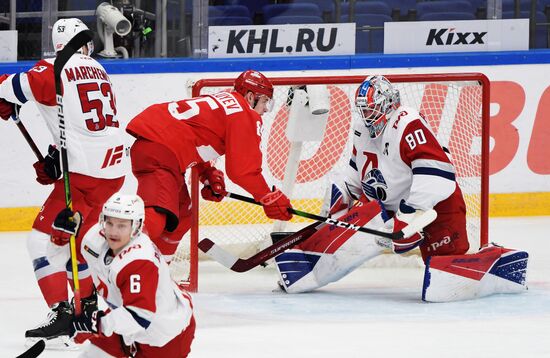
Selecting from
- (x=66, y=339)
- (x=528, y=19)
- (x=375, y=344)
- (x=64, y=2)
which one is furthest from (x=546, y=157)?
(x=66, y=339)

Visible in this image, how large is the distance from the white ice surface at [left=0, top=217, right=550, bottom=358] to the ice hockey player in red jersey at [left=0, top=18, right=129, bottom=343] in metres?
0.28

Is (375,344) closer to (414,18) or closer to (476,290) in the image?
(476,290)

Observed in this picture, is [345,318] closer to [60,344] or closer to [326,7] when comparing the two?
[60,344]

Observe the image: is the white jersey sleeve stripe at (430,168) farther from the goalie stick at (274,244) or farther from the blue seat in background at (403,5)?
the blue seat in background at (403,5)

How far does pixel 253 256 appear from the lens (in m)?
5.18

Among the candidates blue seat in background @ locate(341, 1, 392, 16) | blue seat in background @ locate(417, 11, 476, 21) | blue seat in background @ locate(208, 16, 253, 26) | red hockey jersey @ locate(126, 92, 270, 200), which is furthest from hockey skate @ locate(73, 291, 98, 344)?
blue seat in background @ locate(417, 11, 476, 21)

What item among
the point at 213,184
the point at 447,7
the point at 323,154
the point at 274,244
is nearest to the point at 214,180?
the point at 213,184

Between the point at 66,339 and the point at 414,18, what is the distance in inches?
151

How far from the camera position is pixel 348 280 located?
5.76m

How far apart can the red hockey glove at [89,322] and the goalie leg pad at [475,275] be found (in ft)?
5.88

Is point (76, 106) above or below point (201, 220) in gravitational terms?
above

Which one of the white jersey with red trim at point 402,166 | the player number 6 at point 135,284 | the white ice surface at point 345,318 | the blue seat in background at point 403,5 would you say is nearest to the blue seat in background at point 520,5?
the blue seat in background at point 403,5

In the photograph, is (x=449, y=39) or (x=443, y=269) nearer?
(x=443, y=269)

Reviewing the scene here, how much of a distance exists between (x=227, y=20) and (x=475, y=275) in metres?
2.79
